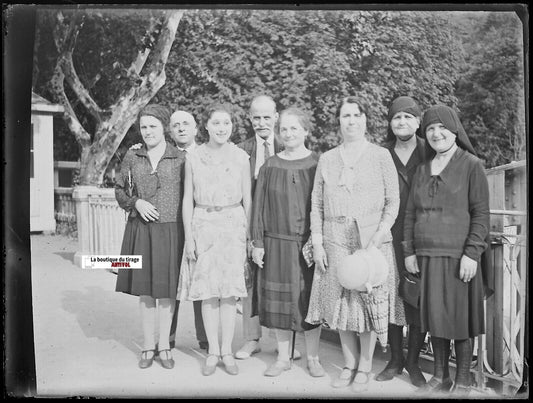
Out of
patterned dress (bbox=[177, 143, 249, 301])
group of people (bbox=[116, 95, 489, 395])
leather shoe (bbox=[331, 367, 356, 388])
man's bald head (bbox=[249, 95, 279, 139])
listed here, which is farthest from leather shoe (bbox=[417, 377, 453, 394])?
man's bald head (bbox=[249, 95, 279, 139])

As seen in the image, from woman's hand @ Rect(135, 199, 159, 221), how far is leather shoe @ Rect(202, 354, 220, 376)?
41.4 inches

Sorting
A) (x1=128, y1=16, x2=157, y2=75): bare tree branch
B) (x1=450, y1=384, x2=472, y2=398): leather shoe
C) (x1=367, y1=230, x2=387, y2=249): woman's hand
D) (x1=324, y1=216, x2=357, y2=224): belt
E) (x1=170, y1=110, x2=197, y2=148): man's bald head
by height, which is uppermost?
(x1=128, y1=16, x2=157, y2=75): bare tree branch

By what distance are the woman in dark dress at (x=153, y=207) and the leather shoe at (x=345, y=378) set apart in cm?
118

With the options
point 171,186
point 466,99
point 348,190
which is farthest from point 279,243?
point 466,99

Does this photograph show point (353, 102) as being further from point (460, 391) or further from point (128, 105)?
point (460, 391)

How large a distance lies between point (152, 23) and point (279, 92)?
1029mm

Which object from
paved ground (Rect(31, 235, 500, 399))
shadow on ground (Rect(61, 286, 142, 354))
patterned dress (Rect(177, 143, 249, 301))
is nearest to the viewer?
patterned dress (Rect(177, 143, 249, 301))

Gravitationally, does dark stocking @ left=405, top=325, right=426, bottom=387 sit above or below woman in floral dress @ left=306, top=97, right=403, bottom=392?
below

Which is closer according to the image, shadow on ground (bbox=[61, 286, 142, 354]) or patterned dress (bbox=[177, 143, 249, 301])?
patterned dress (bbox=[177, 143, 249, 301])

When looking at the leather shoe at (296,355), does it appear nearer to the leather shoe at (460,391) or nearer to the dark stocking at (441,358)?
the dark stocking at (441,358)

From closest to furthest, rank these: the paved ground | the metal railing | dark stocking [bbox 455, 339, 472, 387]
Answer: dark stocking [bbox 455, 339, 472, 387] → the paved ground → the metal railing

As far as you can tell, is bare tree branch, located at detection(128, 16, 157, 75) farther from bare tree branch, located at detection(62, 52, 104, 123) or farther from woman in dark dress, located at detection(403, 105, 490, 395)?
woman in dark dress, located at detection(403, 105, 490, 395)

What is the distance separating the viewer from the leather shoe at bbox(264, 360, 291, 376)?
4348mm

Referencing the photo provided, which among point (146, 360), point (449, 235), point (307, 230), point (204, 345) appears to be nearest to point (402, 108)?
point (449, 235)
